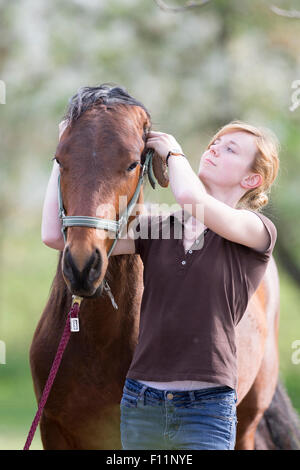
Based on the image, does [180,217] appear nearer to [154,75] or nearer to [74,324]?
[74,324]

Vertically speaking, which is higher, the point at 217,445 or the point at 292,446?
the point at 217,445

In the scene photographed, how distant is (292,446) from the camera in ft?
17.3

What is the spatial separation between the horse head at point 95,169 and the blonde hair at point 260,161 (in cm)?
43

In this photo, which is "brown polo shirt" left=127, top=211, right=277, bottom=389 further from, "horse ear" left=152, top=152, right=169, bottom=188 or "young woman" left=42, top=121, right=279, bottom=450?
"horse ear" left=152, top=152, right=169, bottom=188

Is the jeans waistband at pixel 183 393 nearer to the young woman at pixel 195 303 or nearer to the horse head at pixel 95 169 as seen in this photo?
the young woman at pixel 195 303

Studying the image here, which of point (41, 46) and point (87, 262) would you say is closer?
point (87, 262)

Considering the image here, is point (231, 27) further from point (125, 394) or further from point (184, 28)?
point (125, 394)

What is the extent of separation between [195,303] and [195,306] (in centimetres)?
1

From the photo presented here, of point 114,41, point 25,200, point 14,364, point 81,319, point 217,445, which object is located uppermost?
point 114,41

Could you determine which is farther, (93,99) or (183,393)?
(93,99)

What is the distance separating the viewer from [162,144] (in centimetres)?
288

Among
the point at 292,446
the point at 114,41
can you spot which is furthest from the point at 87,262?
the point at 114,41

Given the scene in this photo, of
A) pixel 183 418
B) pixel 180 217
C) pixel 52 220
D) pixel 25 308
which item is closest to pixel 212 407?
pixel 183 418

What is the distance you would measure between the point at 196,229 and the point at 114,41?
32.3ft
